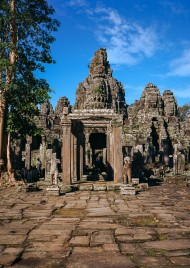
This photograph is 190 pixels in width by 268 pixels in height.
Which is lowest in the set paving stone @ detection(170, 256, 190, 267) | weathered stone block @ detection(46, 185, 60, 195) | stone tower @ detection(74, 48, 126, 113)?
weathered stone block @ detection(46, 185, 60, 195)

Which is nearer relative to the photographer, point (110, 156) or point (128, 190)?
point (128, 190)

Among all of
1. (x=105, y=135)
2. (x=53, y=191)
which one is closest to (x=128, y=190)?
(x=53, y=191)

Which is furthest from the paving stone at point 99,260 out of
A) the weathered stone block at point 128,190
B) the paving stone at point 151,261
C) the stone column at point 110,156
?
the stone column at point 110,156

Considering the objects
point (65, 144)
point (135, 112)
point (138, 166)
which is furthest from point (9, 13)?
point (135, 112)

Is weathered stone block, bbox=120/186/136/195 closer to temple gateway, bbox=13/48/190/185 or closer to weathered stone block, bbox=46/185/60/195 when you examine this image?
temple gateway, bbox=13/48/190/185

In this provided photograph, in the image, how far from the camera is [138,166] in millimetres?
18156

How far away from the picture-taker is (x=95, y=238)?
164 inches

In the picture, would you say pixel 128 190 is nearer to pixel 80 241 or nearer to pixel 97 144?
pixel 80 241

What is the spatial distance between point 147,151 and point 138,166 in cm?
830

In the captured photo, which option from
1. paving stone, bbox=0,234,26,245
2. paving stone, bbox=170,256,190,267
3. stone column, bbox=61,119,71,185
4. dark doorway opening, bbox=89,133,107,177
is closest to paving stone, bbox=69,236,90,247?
paving stone, bbox=0,234,26,245

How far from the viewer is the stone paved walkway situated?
3205mm

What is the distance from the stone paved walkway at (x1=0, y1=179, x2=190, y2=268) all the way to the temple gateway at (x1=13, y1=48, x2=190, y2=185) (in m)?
6.59

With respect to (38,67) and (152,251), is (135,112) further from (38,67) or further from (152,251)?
(152,251)

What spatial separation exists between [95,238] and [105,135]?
23003mm
